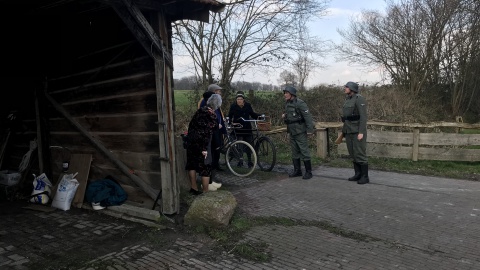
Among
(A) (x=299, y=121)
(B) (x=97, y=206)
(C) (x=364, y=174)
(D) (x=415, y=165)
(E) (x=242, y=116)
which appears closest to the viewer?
(B) (x=97, y=206)

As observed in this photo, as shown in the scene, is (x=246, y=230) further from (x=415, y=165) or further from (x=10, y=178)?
(x=415, y=165)

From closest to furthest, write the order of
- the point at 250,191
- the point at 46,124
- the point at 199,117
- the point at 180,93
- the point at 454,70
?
1. the point at 199,117
2. the point at 250,191
3. the point at 46,124
4. the point at 180,93
5. the point at 454,70

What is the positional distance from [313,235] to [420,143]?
18.8 ft

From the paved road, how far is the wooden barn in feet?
3.16

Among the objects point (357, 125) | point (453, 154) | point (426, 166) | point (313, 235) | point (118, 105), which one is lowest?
point (313, 235)

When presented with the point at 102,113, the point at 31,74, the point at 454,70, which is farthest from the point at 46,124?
the point at 454,70

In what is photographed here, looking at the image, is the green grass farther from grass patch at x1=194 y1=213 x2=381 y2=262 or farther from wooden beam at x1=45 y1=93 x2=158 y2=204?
grass patch at x1=194 y1=213 x2=381 y2=262

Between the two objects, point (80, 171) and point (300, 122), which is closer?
point (80, 171)

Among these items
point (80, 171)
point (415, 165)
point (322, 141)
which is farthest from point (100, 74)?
point (415, 165)

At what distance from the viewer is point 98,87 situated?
19.9 ft

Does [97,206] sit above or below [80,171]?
below

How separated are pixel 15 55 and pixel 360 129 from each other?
21.6ft

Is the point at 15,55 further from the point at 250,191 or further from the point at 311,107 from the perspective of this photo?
Answer: the point at 311,107

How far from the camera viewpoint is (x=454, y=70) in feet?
70.4
